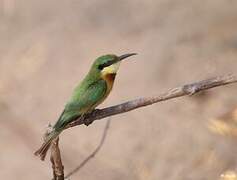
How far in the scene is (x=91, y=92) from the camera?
1.73m

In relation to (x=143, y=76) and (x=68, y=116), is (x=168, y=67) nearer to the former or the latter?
(x=143, y=76)

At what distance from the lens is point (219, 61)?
326 centimetres

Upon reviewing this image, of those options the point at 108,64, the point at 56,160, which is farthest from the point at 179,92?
the point at 56,160

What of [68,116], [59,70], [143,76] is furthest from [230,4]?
[68,116]

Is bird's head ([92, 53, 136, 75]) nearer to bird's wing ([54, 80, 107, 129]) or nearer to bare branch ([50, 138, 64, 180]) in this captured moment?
bird's wing ([54, 80, 107, 129])

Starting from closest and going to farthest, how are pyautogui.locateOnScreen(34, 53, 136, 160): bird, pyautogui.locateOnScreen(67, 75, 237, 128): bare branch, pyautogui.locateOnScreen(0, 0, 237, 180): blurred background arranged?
1. pyautogui.locateOnScreen(67, 75, 237, 128): bare branch
2. pyautogui.locateOnScreen(34, 53, 136, 160): bird
3. pyautogui.locateOnScreen(0, 0, 237, 180): blurred background

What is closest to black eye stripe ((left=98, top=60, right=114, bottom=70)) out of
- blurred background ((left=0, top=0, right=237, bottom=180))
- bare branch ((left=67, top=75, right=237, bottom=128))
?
bare branch ((left=67, top=75, right=237, bottom=128))

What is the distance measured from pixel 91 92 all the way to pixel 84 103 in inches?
1.4

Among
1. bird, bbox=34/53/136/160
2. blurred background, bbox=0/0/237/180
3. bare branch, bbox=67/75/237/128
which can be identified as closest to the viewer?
bare branch, bbox=67/75/237/128

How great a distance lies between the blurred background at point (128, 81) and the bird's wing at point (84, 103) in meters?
0.71

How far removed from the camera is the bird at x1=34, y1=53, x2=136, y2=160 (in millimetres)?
1686

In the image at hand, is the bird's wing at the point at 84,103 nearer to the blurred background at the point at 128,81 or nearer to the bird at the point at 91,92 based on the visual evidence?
the bird at the point at 91,92

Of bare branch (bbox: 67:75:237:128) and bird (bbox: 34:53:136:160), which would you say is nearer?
bare branch (bbox: 67:75:237:128)

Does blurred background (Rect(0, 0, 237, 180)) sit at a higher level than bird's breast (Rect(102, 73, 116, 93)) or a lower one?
lower
